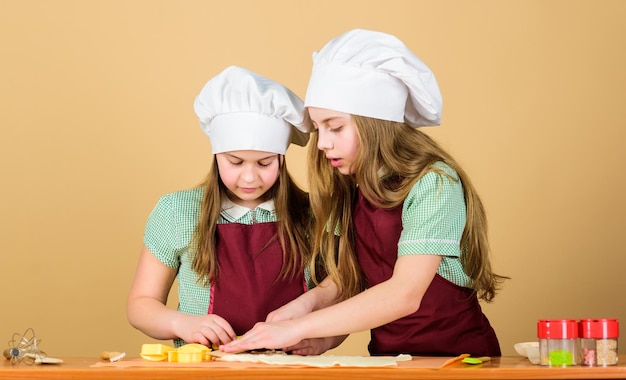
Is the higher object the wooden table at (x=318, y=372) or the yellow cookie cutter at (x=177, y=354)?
the yellow cookie cutter at (x=177, y=354)

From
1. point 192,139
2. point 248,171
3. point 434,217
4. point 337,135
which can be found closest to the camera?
point 434,217

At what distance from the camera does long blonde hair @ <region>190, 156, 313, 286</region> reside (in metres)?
2.16

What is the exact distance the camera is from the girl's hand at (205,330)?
77.8 inches

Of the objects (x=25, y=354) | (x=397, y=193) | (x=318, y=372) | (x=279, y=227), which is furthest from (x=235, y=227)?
(x=318, y=372)

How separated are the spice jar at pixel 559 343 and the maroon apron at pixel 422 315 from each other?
387mm

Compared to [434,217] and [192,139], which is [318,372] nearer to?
[434,217]

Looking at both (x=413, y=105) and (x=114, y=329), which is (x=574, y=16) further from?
(x=114, y=329)

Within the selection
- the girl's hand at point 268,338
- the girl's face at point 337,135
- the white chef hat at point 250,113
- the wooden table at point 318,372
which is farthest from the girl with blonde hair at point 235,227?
the wooden table at point 318,372

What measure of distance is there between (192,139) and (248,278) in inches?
37.5

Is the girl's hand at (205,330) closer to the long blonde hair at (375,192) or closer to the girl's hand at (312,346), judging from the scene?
A: the girl's hand at (312,346)

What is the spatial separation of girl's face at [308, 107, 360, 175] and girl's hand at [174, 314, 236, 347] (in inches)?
14.8

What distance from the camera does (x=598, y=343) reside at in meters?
1.59

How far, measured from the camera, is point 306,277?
7.20ft

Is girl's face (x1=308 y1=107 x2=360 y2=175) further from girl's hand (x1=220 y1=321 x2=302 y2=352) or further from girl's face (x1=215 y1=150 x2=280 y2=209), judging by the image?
girl's hand (x1=220 y1=321 x2=302 y2=352)
